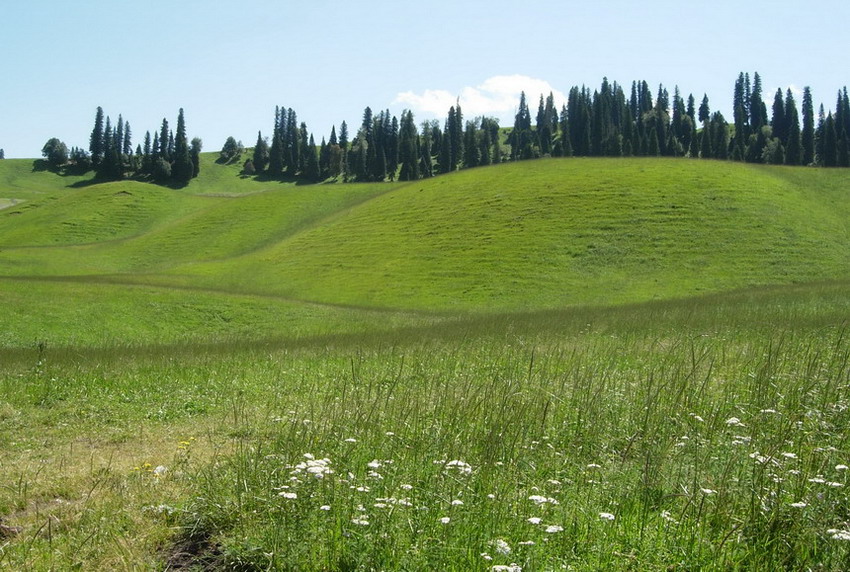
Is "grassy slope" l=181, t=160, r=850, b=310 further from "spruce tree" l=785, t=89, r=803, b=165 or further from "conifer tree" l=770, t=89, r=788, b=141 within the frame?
"conifer tree" l=770, t=89, r=788, b=141

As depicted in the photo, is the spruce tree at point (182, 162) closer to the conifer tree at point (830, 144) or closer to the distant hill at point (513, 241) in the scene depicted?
the distant hill at point (513, 241)

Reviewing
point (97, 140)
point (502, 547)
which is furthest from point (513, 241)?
point (97, 140)

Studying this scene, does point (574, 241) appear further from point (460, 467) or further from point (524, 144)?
point (524, 144)

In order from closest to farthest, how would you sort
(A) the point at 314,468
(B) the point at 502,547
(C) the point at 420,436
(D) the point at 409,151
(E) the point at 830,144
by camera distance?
(B) the point at 502,547, (A) the point at 314,468, (C) the point at 420,436, (E) the point at 830,144, (D) the point at 409,151

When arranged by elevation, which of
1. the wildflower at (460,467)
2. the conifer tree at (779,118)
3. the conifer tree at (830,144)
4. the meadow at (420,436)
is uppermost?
the conifer tree at (779,118)

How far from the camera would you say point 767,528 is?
5203mm

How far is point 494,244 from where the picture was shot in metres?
58.9

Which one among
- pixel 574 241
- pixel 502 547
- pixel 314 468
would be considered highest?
pixel 574 241

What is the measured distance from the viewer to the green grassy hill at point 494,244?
47625mm

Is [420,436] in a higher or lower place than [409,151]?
lower

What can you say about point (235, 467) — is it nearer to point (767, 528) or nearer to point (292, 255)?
point (767, 528)

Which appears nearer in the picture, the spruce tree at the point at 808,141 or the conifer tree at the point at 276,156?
the spruce tree at the point at 808,141

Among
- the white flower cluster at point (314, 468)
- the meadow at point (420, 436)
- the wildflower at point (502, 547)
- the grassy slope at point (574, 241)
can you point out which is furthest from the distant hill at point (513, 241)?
the wildflower at point (502, 547)

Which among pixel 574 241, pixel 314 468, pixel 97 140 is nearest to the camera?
pixel 314 468
